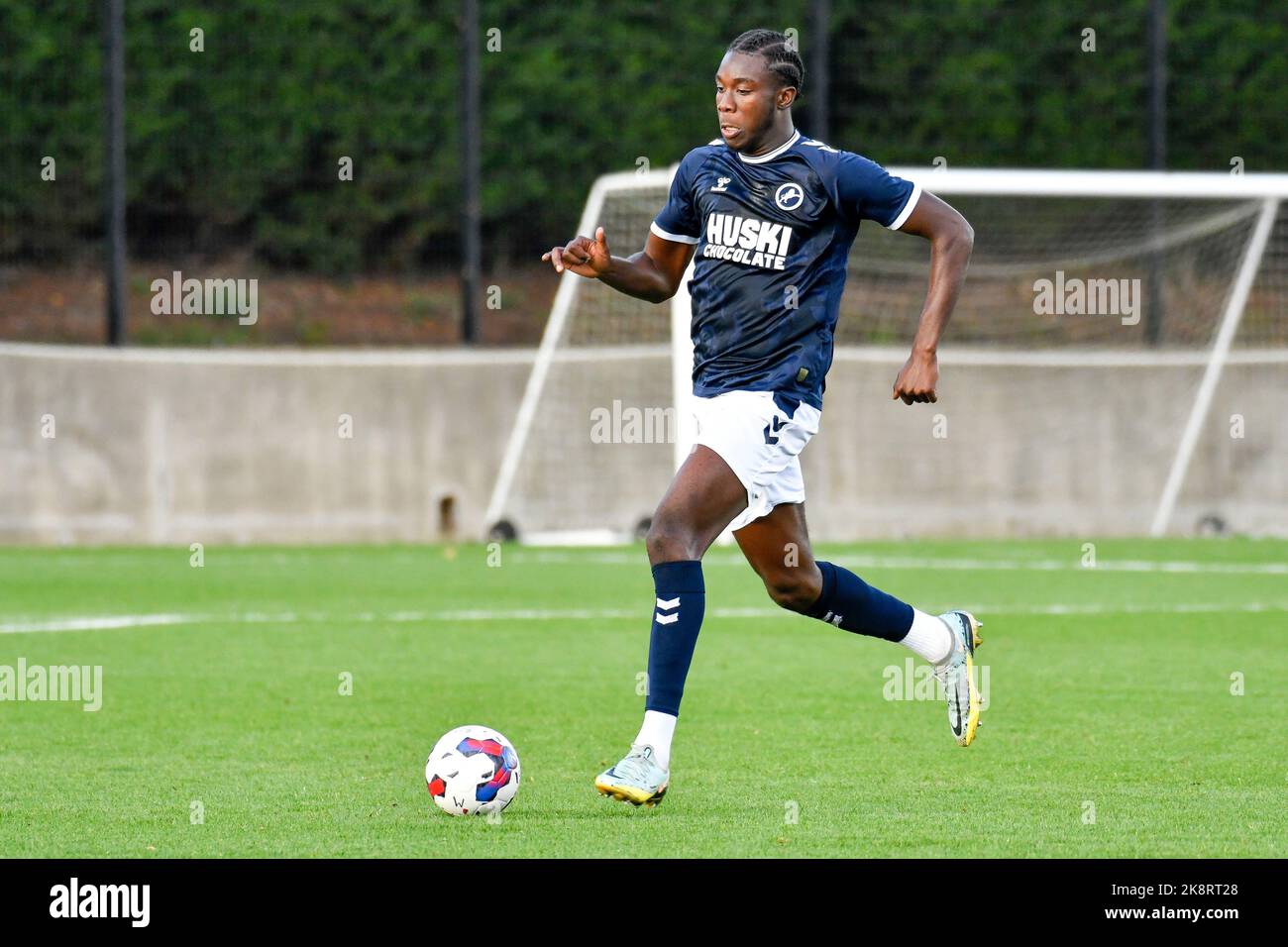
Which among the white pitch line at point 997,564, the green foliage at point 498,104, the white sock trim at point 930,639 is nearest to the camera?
the white sock trim at point 930,639

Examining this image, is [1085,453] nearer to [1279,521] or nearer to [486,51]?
[1279,521]

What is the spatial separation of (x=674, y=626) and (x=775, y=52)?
6.31 feet

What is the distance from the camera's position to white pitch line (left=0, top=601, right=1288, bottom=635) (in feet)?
38.4

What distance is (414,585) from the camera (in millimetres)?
→ 14367

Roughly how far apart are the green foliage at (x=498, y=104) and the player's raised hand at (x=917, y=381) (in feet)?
47.1

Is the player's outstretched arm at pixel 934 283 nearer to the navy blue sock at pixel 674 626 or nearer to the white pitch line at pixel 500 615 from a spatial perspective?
the navy blue sock at pixel 674 626

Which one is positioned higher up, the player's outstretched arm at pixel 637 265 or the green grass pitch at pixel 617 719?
the player's outstretched arm at pixel 637 265

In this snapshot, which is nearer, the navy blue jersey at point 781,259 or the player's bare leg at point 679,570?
the player's bare leg at point 679,570

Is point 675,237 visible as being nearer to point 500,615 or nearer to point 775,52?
point 775,52

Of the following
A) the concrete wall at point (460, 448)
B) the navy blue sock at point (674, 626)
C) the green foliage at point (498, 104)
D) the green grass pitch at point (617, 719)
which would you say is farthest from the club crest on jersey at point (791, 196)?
the green foliage at point (498, 104)

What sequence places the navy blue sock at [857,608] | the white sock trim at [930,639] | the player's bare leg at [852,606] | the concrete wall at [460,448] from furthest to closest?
the concrete wall at [460,448] < the white sock trim at [930,639] < the navy blue sock at [857,608] < the player's bare leg at [852,606]

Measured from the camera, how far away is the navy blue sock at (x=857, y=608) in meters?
6.94

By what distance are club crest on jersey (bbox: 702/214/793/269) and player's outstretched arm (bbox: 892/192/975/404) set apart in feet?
1.38
